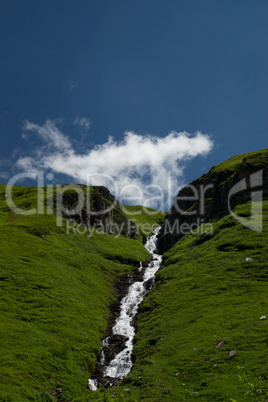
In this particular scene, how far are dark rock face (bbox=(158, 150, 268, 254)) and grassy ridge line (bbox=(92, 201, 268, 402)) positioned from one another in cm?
2874

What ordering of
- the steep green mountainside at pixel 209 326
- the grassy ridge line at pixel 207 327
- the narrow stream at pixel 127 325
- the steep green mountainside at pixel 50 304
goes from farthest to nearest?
the narrow stream at pixel 127 325 → the steep green mountainside at pixel 50 304 → the grassy ridge line at pixel 207 327 → the steep green mountainside at pixel 209 326

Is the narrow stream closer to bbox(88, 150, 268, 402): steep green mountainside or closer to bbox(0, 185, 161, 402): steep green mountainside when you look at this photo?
bbox(88, 150, 268, 402): steep green mountainside

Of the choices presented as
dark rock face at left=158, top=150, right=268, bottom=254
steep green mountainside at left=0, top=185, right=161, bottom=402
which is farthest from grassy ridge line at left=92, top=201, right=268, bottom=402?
dark rock face at left=158, top=150, right=268, bottom=254

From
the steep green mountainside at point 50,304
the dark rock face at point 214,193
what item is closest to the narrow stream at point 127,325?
the steep green mountainside at point 50,304

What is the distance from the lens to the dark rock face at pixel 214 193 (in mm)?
112125

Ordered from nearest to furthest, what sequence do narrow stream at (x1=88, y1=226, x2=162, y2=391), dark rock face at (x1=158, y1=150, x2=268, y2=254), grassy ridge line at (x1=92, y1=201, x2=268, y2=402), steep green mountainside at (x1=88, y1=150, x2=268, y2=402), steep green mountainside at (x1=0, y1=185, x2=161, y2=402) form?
steep green mountainside at (x1=88, y1=150, x2=268, y2=402), grassy ridge line at (x1=92, y1=201, x2=268, y2=402), steep green mountainside at (x1=0, y1=185, x2=161, y2=402), narrow stream at (x1=88, y1=226, x2=162, y2=391), dark rock face at (x1=158, y1=150, x2=268, y2=254)

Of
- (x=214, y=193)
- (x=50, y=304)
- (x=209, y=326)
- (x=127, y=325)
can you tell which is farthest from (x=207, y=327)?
(x=214, y=193)

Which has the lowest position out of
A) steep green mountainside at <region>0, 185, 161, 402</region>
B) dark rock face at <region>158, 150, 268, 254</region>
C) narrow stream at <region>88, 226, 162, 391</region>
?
narrow stream at <region>88, 226, 162, 391</region>

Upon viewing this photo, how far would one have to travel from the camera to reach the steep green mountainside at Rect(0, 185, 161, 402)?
36625 mm

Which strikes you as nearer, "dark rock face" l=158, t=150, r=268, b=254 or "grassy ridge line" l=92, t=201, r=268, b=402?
"grassy ridge line" l=92, t=201, r=268, b=402

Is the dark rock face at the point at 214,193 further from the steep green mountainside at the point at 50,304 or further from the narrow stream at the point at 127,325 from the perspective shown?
the steep green mountainside at the point at 50,304

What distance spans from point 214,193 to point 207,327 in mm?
95230

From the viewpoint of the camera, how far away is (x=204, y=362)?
117 feet

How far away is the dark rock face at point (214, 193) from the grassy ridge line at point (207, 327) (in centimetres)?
2874
